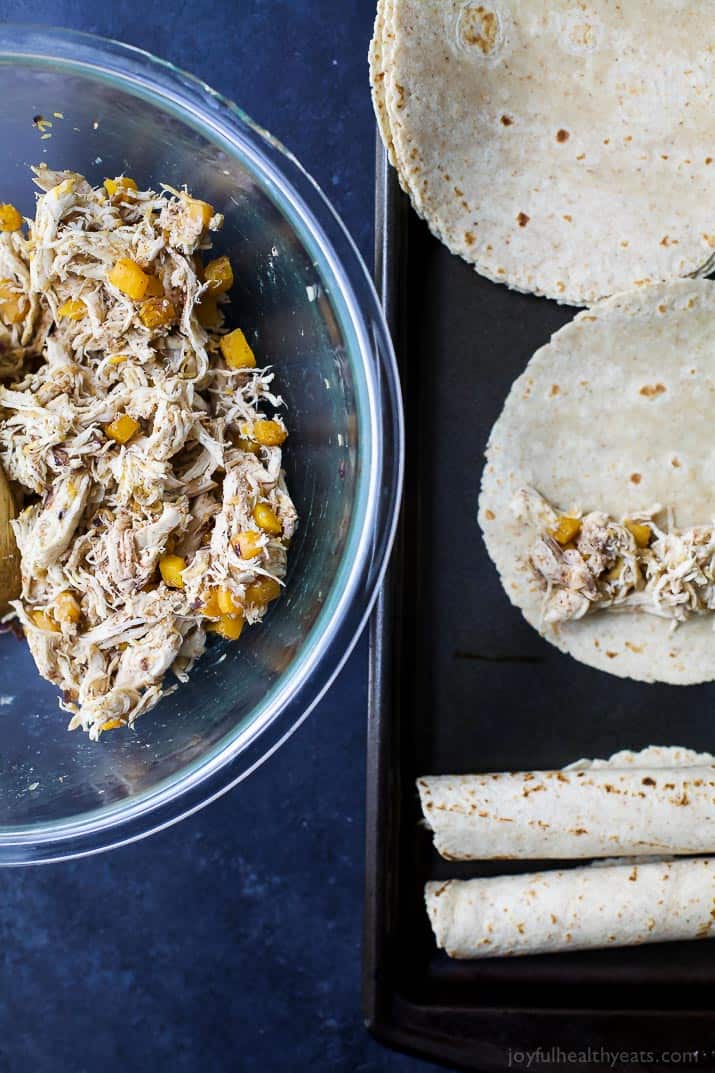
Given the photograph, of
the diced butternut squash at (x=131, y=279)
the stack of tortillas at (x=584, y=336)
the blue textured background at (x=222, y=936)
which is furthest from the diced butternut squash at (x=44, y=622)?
the stack of tortillas at (x=584, y=336)

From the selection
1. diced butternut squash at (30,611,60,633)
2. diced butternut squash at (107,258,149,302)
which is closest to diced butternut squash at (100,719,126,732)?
diced butternut squash at (30,611,60,633)

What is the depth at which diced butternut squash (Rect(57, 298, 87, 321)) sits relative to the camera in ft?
5.90

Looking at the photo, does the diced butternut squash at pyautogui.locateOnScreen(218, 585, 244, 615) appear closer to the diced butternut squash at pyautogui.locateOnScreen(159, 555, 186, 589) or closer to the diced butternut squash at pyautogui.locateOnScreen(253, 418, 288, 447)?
the diced butternut squash at pyautogui.locateOnScreen(159, 555, 186, 589)

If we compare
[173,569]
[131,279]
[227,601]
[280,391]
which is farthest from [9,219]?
[227,601]

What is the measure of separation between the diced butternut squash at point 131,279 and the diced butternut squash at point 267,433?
324 millimetres

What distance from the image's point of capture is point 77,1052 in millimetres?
2416

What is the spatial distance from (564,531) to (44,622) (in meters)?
1.15

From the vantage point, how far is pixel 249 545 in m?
1.74

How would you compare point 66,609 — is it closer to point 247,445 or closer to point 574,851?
point 247,445

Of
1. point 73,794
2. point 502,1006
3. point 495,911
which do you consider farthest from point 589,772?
point 73,794

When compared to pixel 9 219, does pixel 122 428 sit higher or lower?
lower

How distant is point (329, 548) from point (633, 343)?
91 cm

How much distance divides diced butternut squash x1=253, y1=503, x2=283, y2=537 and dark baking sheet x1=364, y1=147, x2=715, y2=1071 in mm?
442

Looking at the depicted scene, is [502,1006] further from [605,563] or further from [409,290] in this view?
[409,290]
